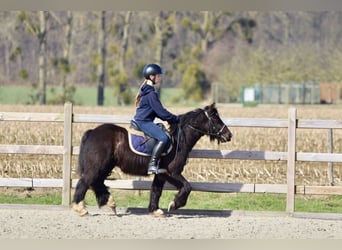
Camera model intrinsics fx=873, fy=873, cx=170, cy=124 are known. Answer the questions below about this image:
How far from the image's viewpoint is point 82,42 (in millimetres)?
82625

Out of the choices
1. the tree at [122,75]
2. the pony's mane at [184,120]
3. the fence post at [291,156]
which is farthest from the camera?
the tree at [122,75]

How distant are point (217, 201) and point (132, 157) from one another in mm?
3042

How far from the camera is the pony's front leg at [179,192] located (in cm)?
1185

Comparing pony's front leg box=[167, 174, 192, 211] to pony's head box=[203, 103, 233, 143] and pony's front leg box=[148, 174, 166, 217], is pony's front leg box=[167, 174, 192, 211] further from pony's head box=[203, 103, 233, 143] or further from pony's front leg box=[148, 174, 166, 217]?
pony's head box=[203, 103, 233, 143]

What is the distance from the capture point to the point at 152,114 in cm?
1184

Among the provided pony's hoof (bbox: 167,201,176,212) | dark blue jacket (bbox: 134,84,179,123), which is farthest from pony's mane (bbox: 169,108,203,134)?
pony's hoof (bbox: 167,201,176,212)

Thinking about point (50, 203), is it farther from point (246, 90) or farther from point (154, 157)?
point (246, 90)

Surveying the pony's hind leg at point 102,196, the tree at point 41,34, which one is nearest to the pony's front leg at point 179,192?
the pony's hind leg at point 102,196

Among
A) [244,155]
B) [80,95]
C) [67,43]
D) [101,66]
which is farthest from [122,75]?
[244,155]

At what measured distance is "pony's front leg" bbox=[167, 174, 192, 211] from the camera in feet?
38.9

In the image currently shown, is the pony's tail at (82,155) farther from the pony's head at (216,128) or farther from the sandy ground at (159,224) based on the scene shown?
the pony's head at (216,128)

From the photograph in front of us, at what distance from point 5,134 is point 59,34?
61783 mm

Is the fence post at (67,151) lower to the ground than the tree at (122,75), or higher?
lower

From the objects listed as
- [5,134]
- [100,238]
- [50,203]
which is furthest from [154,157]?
[5,134]
